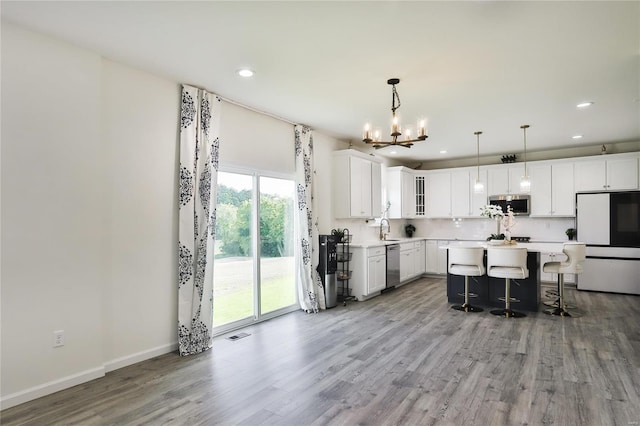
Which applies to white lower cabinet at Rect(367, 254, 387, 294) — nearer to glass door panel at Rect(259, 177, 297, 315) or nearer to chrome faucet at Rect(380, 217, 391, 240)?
chrome faucet at Rect(380, 217, 391, 240)

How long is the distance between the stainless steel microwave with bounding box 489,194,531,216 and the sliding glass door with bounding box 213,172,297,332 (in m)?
5.05

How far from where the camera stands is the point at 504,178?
8078 millimetres

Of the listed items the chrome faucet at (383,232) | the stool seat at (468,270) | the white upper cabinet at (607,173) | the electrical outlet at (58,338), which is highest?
the white upper cabinet at (607,173)

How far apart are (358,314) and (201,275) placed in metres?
2.51

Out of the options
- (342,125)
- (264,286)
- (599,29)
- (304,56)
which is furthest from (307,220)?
(599,29)

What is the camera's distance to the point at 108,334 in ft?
11.1

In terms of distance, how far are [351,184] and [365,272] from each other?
1.57 m

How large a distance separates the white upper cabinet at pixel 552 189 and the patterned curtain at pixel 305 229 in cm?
514

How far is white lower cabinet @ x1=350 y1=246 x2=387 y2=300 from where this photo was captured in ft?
20.5

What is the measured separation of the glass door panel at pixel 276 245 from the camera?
518 centimetres

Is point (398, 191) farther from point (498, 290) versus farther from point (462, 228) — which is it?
point (498, 290)

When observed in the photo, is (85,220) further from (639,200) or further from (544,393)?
(639,200)

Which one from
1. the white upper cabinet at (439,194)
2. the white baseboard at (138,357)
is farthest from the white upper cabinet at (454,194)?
the white baseboard at (138,357)

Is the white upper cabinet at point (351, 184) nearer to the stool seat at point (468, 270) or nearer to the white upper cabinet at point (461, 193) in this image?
the stool seat at point (468, 270)
